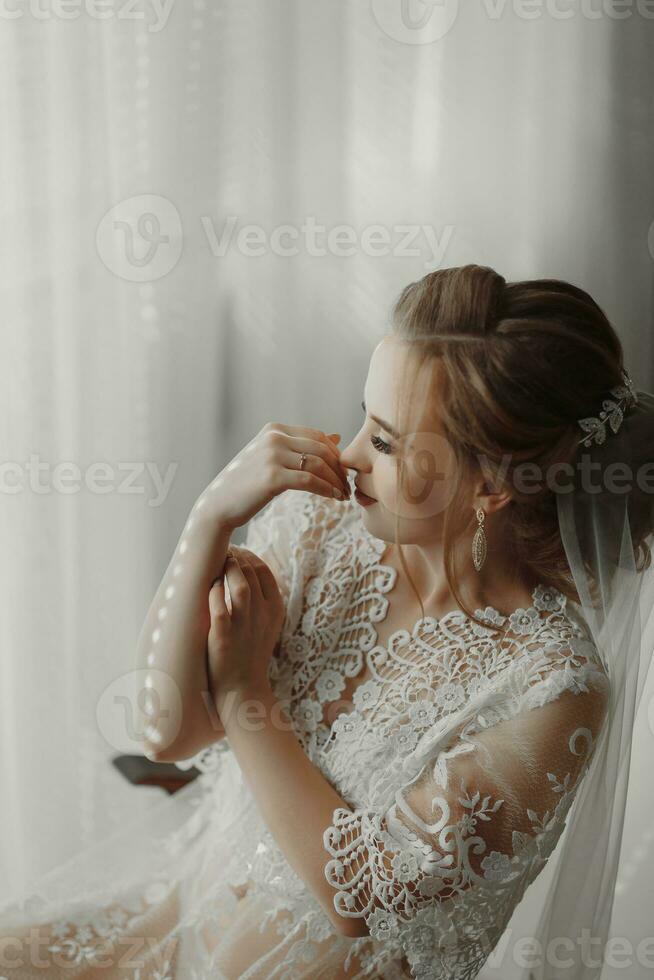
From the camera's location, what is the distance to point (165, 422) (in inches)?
52.7

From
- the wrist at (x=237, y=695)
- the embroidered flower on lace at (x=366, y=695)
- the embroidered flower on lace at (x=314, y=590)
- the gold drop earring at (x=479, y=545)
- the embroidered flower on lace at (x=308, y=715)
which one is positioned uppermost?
the gold drop earring at (x=479, y=545)

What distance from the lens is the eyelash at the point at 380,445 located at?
2.98ft

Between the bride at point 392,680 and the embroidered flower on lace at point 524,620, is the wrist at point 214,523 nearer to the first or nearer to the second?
the bride at point 392,680

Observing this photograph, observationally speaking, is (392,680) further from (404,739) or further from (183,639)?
(183,639)

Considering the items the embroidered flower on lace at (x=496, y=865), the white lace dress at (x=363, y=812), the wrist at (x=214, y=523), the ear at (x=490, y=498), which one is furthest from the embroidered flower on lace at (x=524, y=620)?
the wrist at (x=214, y=523)

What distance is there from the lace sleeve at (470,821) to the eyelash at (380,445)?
29cm

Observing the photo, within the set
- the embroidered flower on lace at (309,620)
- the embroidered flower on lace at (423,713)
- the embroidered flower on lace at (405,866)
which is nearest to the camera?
the embroidered flower on lace at (405,866)

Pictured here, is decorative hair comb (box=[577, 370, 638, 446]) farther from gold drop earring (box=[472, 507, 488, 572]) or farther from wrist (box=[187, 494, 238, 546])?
wrist (box=[187, 494, 238, 546])

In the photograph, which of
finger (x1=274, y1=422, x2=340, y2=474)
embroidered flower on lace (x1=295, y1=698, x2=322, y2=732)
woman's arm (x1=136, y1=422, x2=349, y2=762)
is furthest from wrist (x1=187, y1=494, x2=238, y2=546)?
embroidered flower on lace (x1=295, y1=698, x2=322, y2=732)

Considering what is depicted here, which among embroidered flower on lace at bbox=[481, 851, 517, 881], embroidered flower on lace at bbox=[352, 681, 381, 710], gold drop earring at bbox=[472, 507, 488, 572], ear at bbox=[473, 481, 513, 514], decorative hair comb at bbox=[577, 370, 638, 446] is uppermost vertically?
decorative hair comb at bbox=[577, 370, 638, 446]

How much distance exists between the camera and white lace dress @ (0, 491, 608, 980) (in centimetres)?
84

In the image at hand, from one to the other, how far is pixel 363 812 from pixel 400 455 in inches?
15.2

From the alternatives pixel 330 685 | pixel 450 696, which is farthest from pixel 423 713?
pixel 330 685

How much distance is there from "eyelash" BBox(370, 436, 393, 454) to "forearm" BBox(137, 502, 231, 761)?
0.65 feet
